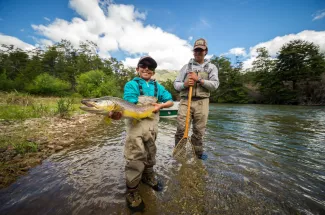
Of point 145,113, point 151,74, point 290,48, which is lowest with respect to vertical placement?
point 145,113

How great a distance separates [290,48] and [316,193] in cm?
4757

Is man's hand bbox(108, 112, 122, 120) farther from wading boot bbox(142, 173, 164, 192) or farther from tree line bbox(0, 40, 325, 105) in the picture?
tree line bbox(0, 40, 325, 105)

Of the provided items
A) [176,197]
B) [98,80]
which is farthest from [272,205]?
[98,80]

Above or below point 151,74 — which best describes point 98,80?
above

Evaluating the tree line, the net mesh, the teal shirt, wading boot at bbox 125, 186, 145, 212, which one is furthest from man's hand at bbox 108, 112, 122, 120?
the tree line

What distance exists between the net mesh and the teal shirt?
1398 millimetres

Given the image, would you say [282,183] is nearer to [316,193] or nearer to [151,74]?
[316,193]

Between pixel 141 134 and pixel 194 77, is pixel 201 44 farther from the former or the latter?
pixel 141 134

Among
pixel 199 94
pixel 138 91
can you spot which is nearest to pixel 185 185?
pixel 138 91

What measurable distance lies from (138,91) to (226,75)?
56456 millimetres

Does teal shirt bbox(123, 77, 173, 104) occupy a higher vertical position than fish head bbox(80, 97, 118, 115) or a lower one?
higher

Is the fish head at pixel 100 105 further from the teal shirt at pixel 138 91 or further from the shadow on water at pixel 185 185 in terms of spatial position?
the shadow on water at pixel 185 185

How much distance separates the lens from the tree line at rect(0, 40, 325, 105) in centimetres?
3334

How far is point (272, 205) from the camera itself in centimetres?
223
